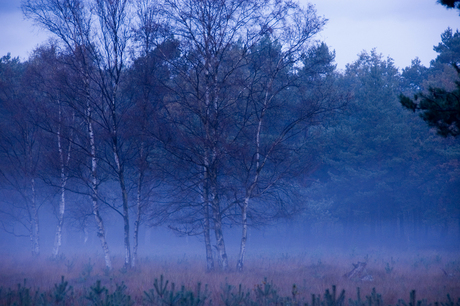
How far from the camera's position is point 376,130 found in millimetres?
29469

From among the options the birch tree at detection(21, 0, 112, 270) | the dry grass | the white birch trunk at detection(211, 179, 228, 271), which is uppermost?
the birch tree at detection(21, 0, 112, 270)

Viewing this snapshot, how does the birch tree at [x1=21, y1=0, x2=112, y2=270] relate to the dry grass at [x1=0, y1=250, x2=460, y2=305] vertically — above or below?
above

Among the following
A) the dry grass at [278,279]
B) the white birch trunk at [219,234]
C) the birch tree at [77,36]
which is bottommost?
the dry grass at [278,279]

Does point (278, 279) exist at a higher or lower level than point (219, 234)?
lower

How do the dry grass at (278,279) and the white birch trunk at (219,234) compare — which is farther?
the white birch trunk at (219,234)

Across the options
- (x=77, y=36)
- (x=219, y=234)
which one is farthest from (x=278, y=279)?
(x=77, y=36)

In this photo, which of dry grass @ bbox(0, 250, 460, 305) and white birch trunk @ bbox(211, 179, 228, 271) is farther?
white birch trunk @ bbox(211, 179, 228, 271)

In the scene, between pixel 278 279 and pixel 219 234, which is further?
pixel 219 234

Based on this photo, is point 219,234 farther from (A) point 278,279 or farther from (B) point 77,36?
(B) point 77,36

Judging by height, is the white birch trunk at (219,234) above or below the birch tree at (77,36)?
below

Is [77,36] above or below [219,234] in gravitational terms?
above

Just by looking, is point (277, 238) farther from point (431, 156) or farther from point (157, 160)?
point (157, 160)

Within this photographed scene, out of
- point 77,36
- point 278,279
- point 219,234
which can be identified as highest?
point 77,36

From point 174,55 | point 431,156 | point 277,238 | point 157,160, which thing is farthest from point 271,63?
point 277,238
